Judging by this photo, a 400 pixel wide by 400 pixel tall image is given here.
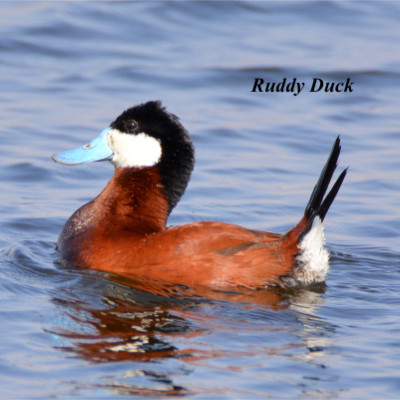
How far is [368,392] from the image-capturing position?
14.6 ft

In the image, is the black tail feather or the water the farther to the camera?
the black tail feather

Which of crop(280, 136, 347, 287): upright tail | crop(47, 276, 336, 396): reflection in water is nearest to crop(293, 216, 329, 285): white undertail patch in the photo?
crop(280, 136, 347, 287): upright tail

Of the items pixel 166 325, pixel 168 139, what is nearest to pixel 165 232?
pixel 168 139

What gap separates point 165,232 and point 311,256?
98 centimetres

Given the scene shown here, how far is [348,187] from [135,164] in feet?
9.92

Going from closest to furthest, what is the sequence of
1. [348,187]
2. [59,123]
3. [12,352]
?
[12,352] → [348,187] → [59,123]

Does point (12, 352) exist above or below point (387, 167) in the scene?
below

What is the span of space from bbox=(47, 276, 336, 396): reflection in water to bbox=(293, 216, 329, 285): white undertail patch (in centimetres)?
12

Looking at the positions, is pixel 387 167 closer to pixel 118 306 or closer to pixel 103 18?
pixel 118 306

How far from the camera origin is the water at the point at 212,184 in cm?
461

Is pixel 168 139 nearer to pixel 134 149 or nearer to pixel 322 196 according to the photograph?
pixel 134 149

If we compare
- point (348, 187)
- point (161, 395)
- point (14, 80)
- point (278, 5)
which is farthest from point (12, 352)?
point (278, 5)

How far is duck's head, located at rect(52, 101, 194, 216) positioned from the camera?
626 centimetres

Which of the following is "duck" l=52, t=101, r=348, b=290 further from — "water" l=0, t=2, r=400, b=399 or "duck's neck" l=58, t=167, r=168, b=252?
"water" l=0, t=2, r=400, b=399
